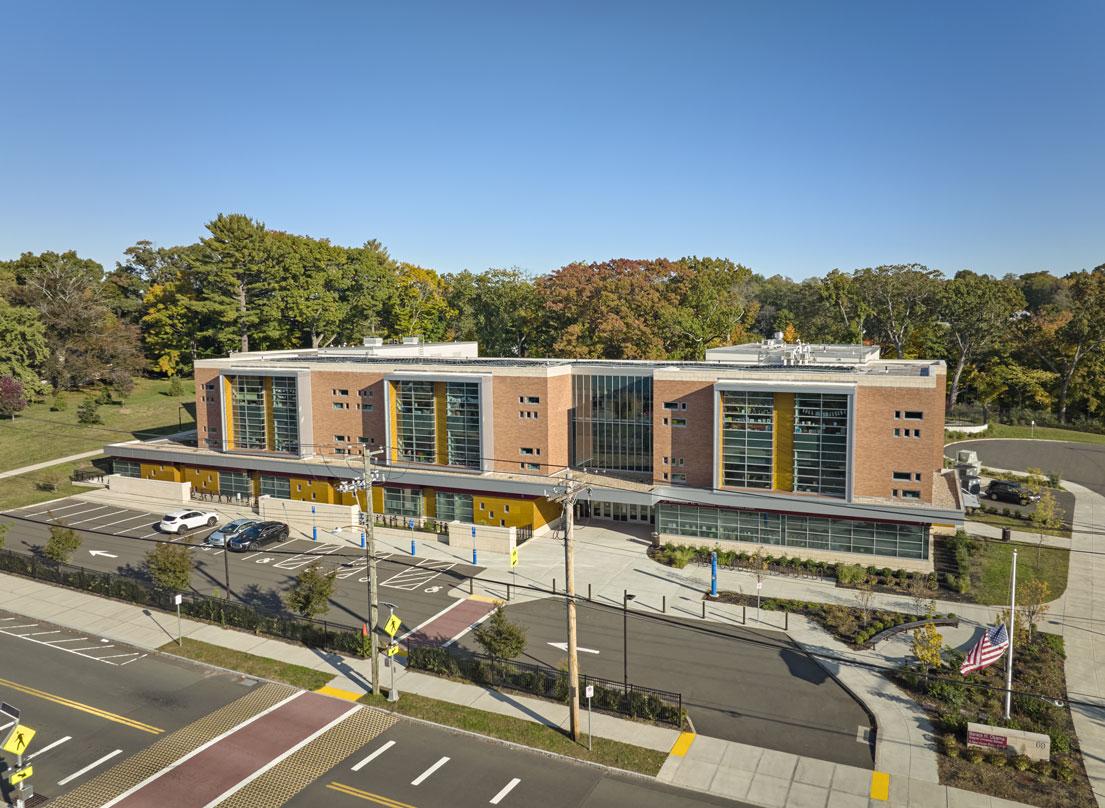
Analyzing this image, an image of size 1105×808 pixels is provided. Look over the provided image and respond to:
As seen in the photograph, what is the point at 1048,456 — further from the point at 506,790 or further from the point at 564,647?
the point at 506,790

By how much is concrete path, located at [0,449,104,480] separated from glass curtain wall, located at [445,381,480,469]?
35169 mm

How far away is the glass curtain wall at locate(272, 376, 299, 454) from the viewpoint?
52938 millimetres

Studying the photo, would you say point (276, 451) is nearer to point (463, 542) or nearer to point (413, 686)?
point (463, 542)

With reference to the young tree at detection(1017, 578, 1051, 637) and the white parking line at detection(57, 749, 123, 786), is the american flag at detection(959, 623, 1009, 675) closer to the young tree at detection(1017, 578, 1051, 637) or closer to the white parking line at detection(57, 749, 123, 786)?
the young tree at detection(1017, 578, 1051, 637)

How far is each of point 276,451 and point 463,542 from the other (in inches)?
694

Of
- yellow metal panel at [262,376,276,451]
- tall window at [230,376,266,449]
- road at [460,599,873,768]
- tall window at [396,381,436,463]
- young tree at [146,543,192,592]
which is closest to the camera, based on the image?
road at [460,599,873,768]

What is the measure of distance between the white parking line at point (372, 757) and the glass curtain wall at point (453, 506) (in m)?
22.8

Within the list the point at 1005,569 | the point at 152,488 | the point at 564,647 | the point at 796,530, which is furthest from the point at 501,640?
the point at 152,488

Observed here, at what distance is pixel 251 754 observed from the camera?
953 inches

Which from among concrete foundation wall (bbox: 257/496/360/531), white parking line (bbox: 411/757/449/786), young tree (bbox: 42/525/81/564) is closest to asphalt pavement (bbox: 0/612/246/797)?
young tree (bbox: 42/525/81/564)

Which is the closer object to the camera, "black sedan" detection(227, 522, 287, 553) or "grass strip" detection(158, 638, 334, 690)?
"grass strip" detection(158, 638, 334, 690)

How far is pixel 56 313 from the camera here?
8169cm

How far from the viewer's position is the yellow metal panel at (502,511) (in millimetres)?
45281

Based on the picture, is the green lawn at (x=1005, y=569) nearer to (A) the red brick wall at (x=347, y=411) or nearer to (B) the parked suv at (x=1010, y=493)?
(B) the parked suv at (x=1010, y=493)
